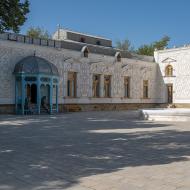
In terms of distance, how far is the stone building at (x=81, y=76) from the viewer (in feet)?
76.5

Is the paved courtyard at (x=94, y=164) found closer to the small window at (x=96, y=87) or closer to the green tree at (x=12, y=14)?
the green tree at (x=12, y=14)

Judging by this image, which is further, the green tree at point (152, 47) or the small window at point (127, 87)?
the green tree at point (152, 47)

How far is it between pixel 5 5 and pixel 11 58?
44.0 ft

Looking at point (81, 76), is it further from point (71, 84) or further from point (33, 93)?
point (33, 93)

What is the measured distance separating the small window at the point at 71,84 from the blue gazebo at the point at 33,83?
2.90 meters

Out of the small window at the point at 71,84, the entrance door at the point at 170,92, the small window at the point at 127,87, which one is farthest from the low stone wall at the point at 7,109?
the entrance door at the point at 170,92

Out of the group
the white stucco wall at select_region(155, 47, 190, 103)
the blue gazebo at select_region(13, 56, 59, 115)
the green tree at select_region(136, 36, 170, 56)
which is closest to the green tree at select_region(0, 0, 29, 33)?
the blue gazebo at select_region(13, 56, 59, 115)

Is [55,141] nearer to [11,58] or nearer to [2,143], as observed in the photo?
[2,143]

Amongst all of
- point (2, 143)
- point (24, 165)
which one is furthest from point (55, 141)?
point (24, 165)

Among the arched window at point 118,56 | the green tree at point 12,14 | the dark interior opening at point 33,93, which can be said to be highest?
the arched window at point 118,56

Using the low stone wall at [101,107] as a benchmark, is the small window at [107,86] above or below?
above

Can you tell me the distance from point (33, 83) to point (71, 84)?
18.5 ft

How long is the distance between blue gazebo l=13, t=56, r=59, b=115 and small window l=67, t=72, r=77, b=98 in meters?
2.90

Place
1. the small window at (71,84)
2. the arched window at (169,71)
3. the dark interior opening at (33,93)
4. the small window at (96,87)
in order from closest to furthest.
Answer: the dark interior opening at (33,93), the small window at (71,84), the small window at (96,87), the arched window at (169,71)
